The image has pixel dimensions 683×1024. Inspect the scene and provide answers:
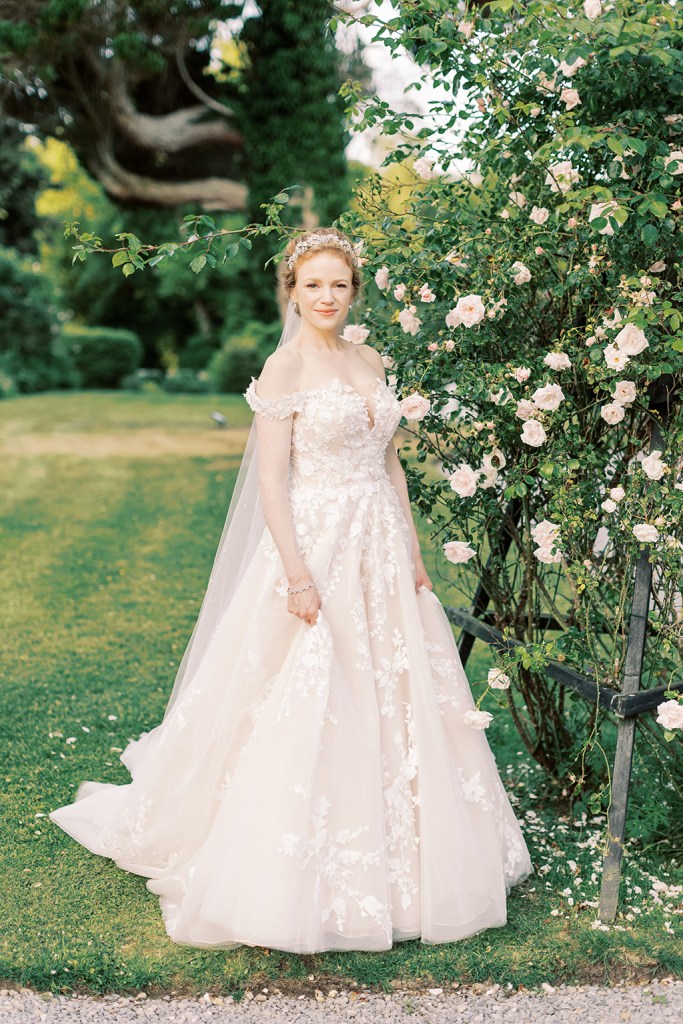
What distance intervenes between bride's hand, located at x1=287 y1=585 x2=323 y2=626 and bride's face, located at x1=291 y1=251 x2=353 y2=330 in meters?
0.90

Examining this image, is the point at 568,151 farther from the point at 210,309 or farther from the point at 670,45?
the point at 210,309

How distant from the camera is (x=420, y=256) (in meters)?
3.57

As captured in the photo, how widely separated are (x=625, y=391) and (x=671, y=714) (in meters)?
1.03

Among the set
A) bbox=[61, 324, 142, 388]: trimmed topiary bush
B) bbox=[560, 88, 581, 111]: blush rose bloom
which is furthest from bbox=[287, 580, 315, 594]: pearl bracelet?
bbox=[61, 324, 142, 388]: trimmed topiary bush

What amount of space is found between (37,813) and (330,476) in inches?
77.2

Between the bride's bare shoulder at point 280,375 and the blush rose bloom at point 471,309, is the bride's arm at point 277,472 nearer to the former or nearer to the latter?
the bride's bare shoulder at point 280,375

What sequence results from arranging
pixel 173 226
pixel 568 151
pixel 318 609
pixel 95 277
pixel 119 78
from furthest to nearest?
pixel 95 277 < pixel 173 226 < pixel 119 78 < pixel 568 151 < pixel 318 609

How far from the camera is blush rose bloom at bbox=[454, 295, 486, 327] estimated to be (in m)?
3.30

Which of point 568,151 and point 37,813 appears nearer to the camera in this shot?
point 568,151

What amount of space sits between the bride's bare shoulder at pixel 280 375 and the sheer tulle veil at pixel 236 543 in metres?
0.18

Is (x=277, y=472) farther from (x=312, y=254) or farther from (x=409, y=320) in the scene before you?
(x=409, y=320)

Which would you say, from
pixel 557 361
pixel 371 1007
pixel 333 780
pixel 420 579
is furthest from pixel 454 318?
pixel 371 1007

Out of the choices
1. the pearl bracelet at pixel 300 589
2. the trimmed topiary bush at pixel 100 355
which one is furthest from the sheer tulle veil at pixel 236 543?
the trimmed topiary bush at pixel 100 355

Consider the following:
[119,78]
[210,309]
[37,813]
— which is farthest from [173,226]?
[37,813]
